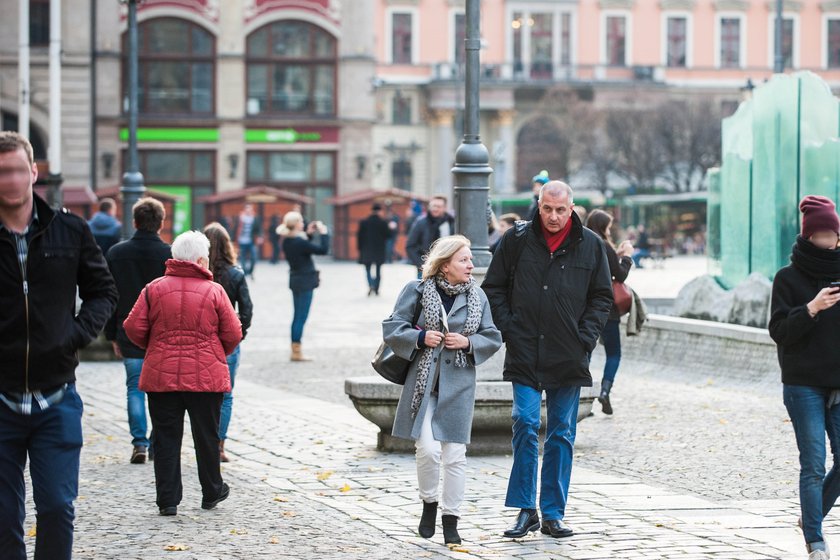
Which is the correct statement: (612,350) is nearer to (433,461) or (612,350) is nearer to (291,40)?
(433,461)

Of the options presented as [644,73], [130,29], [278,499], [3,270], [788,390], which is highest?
[644,73]

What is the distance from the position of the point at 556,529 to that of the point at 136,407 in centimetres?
367

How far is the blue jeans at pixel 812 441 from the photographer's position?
7387 mm

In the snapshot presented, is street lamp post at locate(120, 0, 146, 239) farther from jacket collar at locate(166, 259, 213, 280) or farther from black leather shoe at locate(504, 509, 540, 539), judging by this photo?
black leather shoe at locate(504, 509, 540, 539)

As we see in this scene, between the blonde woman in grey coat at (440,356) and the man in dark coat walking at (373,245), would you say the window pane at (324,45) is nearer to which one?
the man in dark coat walking at (373,245)

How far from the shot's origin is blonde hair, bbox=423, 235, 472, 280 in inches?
318

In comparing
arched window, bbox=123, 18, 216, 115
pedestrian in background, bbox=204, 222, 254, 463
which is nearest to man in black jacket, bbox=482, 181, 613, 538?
pedestrian in background, bbox=204, 222, 254, 463

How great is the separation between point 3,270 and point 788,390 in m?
3.61

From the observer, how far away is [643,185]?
72188 millimetres

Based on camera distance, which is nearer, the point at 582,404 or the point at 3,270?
the point at 3,270

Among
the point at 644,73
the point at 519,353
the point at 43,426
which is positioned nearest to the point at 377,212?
the point at 519,353

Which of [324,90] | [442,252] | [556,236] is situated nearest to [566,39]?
[324,90]

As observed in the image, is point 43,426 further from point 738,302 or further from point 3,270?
point 738,302

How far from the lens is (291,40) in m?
53.8
